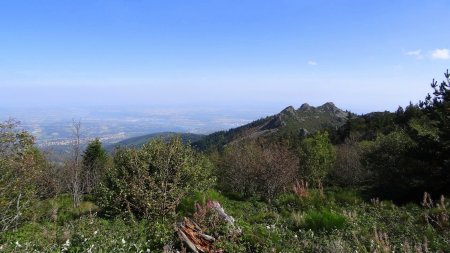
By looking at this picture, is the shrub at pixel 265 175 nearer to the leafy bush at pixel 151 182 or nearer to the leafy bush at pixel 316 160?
the leafy bush at pixel 151 182

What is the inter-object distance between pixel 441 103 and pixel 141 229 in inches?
670

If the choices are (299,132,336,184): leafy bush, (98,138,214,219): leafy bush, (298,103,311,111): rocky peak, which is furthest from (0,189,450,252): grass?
(298,103,311,111): rocky peak

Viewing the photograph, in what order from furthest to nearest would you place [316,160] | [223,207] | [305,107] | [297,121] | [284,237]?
1. [305,107]
2. [297,121]
3. [316,160]
4. [223,207]
5. [284,237]

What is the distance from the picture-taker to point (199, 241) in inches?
250

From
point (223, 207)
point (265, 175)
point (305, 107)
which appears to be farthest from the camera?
point (305, 107)

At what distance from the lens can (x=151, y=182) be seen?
11.0 metres

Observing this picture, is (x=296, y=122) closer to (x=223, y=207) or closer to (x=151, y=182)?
(x=223, y=207)

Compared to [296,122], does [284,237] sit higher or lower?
higher

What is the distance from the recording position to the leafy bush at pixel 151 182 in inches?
424

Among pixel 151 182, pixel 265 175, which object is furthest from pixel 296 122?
pixel 151 182

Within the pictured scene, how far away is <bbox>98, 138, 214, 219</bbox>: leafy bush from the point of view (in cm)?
1076

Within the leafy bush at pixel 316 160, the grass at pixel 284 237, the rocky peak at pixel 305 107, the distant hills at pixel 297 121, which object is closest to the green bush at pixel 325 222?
the grass at pixel 284 237

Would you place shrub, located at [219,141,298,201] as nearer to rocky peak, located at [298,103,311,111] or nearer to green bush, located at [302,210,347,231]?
green bush, located at [302,210,347,231]

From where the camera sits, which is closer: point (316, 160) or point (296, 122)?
point (316, 160)
